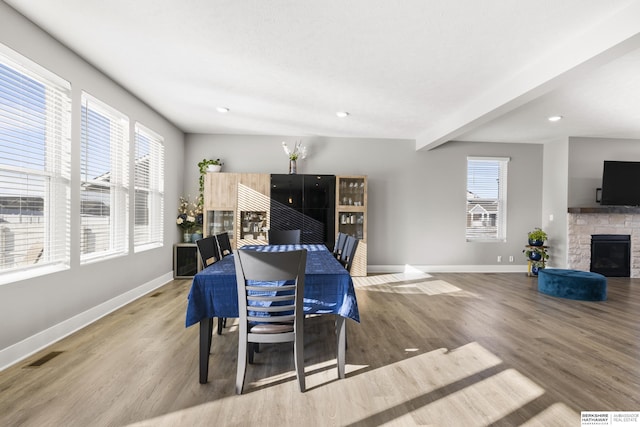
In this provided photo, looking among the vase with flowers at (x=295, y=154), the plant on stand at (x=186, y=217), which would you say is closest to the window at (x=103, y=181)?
the plant on stand at (x=186, y=217)

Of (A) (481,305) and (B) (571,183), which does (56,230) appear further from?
(B) (571,183)

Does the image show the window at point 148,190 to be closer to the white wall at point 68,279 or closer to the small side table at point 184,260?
the white wall at point 68,279

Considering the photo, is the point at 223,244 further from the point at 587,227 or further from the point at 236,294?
the point at 587,227

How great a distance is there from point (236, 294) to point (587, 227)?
6.73 meters

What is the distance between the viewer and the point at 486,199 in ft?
21.3

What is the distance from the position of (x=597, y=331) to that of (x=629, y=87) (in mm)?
2721

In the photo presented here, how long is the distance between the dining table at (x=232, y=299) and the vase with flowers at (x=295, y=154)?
3.72m

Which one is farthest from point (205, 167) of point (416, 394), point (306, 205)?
point (416, 394)

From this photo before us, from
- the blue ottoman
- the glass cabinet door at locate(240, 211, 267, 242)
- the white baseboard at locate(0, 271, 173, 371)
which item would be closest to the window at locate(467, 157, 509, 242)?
the blue ottoman

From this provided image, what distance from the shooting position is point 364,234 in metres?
5.78

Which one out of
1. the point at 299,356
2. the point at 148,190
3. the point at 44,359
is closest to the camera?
the point at 299,356

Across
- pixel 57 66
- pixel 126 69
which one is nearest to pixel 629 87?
pixel 126 69

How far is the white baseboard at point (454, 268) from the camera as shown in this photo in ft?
20.4

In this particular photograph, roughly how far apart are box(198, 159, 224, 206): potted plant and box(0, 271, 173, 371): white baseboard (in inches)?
77.8
